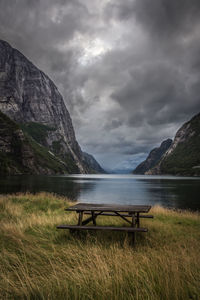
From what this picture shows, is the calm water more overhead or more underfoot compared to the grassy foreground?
more underfoot

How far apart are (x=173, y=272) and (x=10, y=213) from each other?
1095cm

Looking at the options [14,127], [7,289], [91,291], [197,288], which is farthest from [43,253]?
[14,127]

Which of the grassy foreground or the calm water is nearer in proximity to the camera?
the grassy foreground

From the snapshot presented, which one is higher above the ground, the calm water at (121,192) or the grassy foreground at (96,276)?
the grassy foreground at (96,276)

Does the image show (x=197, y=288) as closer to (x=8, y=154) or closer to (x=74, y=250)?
(x=74, y=250)

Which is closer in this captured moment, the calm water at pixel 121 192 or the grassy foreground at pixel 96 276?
the grassy foreground at pixel 96 276

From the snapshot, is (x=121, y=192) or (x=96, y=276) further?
(x=121, y=192)

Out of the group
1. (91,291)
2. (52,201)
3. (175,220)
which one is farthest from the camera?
(52,201)

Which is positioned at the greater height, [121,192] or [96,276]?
[96,276]

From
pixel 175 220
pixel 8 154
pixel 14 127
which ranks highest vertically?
pixel 14 127

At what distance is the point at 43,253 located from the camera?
562 cm

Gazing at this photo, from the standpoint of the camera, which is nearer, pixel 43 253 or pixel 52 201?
pixel 43 253

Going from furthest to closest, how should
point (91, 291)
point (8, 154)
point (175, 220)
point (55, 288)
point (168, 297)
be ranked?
point (8, 154) → point (175, 220) → point (55, 288) → point (91, 291) → point (168, 297)

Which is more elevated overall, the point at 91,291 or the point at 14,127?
the point at 14,127
